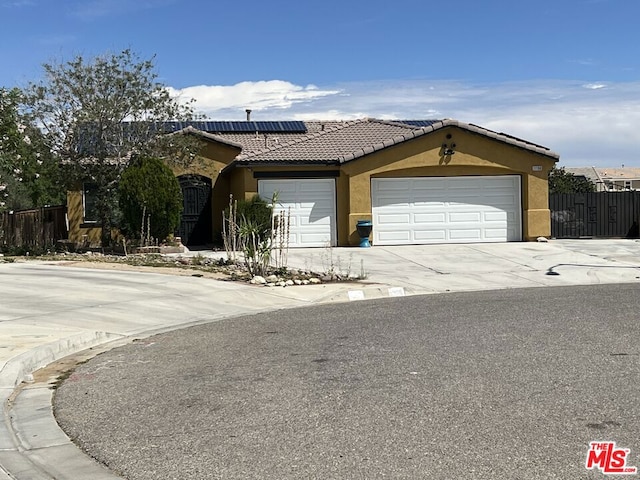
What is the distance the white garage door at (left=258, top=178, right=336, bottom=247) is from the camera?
1082 inches

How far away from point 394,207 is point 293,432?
71.6 ft

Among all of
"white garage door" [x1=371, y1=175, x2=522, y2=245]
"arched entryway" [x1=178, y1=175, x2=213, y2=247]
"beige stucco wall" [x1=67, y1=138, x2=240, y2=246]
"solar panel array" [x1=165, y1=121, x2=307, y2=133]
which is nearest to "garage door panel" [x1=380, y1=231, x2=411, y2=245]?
"white garage door" [x1=371, y1=175, x2=522, y2=245]

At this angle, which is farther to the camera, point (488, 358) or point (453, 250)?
point (453, 250)

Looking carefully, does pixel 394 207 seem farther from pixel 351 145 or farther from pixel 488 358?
pixel 488 358

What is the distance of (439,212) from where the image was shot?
27.9m

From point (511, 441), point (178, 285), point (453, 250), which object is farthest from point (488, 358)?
point (453, 250)

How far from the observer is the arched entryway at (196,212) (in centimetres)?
3027

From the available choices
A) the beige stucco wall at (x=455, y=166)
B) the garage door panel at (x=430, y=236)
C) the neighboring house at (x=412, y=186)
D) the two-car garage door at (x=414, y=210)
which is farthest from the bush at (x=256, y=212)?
the garage door panel at (x=430, y=236)

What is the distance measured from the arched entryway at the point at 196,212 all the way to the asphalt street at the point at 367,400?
18.4 meters

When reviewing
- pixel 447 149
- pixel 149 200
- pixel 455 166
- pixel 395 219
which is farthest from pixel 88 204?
pixel 455 166

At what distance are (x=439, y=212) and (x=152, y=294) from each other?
14.2 m

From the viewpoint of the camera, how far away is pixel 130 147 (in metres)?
26.1

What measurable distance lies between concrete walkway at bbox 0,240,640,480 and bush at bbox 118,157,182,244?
371 cm

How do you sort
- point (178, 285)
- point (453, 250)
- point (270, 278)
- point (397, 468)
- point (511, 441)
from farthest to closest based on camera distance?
point (453, 250), point (270, 278), point (178, 285), point (511, 441), point (397, 468)
